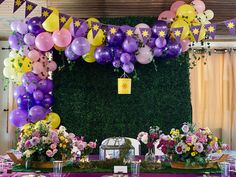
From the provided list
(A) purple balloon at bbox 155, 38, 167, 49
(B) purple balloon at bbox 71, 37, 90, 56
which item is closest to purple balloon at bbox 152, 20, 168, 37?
(A) purple balloon at bbox 155, 38, 167, 49

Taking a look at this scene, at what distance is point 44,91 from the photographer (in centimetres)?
477

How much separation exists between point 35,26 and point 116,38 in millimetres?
1069

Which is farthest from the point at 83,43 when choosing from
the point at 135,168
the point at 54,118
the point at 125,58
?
the point at 135,168

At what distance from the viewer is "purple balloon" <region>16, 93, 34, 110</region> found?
15.5ft

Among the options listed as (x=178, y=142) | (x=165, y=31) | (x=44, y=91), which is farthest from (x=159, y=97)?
(x=178, y=142)

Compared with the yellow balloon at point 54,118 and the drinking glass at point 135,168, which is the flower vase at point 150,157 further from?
the yellow balloon at point 54,118

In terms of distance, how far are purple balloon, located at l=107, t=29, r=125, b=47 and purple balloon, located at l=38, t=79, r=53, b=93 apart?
110 centimetres

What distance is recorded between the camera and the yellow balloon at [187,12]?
4148mm

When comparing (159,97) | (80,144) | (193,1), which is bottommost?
(80,144)

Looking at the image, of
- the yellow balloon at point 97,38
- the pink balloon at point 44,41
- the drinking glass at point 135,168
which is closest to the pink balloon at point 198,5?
the yellow balloon at point 97,38

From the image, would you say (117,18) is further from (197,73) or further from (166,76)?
(197,73)

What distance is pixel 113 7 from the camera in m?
4.67

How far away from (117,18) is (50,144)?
2.85 metres

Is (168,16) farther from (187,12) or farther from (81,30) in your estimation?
(81,30)
